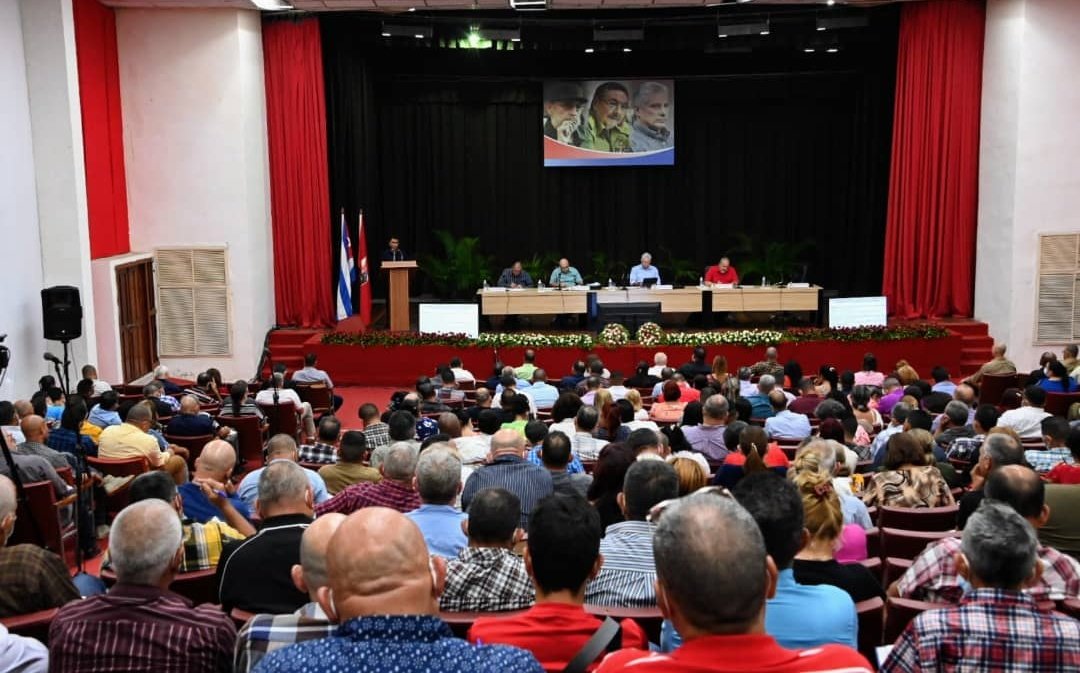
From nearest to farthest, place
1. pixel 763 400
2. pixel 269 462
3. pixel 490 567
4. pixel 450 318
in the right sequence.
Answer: pixel 490 567, pixel 269 462, pixel 763 400, pixel 450 318

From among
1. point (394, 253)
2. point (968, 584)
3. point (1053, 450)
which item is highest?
point (394, 253)

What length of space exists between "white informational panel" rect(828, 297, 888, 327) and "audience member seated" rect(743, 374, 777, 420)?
5597mm

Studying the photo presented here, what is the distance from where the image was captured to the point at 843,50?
668 inches

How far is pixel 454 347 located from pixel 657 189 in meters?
6.32

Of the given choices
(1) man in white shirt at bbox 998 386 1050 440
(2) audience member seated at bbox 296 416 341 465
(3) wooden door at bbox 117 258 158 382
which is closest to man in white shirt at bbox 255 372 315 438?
(2) audience member seated at bbox 296 416 341 465

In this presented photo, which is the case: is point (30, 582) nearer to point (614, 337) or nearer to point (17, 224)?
point (17, 224)

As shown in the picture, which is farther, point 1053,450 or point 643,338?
point 643,338

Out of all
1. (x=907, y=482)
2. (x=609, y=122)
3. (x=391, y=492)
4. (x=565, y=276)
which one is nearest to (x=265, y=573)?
(x=391, y=492)

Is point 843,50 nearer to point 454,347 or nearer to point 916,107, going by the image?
point 916,107

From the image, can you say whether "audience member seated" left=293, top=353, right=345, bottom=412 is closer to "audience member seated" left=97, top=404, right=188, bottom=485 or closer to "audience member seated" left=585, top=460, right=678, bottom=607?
"audience member seated" left=97, top=404, right=188, bottom=485

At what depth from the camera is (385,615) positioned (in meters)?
1.99

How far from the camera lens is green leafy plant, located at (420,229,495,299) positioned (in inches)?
686

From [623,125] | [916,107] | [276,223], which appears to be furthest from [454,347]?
[916,107]

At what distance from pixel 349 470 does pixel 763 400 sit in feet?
13.4
